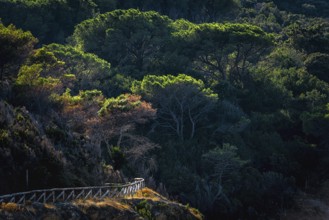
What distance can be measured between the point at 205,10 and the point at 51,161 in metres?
67.6

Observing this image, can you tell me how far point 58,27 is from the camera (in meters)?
84.9

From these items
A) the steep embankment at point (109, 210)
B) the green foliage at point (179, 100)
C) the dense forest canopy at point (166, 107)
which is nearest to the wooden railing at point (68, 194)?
the steep embankment at point (109, 210)

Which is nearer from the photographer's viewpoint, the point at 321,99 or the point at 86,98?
the point at 86,98

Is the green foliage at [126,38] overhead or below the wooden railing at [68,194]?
overhead

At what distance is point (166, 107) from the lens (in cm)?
6306

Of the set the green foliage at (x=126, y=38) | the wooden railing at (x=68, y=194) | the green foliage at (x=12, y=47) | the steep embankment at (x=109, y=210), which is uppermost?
the green foliage at (x=126, y=38)

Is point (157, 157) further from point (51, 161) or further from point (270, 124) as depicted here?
point (51, 161)

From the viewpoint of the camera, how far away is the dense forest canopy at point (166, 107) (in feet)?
140

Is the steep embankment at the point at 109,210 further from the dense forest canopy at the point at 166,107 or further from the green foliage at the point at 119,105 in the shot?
the green foliage at the point at 119,105

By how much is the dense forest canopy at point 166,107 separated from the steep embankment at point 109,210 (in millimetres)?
2069

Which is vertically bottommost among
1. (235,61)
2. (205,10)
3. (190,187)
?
(190,187)

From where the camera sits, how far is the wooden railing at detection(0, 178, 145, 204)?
30688mm

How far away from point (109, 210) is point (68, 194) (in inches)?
83.7

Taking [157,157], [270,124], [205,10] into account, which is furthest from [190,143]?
[205,10]
